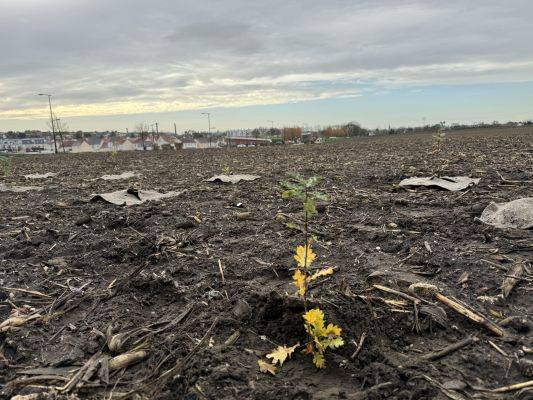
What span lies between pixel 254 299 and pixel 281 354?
0.67m

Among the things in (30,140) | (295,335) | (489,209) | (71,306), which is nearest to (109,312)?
(71,306)

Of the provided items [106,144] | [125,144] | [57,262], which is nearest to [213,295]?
[57,262]

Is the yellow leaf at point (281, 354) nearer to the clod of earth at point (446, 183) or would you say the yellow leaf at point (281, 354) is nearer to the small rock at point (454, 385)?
the small rock at point (454, 385)

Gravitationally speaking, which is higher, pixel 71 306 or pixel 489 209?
pixel 489 209

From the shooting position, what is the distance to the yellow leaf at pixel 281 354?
8.11 feet

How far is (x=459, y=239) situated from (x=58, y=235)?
4574mm

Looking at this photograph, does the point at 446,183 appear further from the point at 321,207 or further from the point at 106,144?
the point at 106,144

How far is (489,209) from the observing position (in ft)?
16.7

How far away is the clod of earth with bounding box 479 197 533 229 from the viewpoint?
4.58 metres

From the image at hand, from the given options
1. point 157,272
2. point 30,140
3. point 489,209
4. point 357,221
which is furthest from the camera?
point 30,140

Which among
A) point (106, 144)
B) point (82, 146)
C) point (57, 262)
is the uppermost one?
point (57, 262)

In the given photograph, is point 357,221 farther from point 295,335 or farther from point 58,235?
point 58,235

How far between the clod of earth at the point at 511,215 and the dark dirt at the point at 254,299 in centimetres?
18

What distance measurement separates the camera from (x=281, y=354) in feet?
8.19
